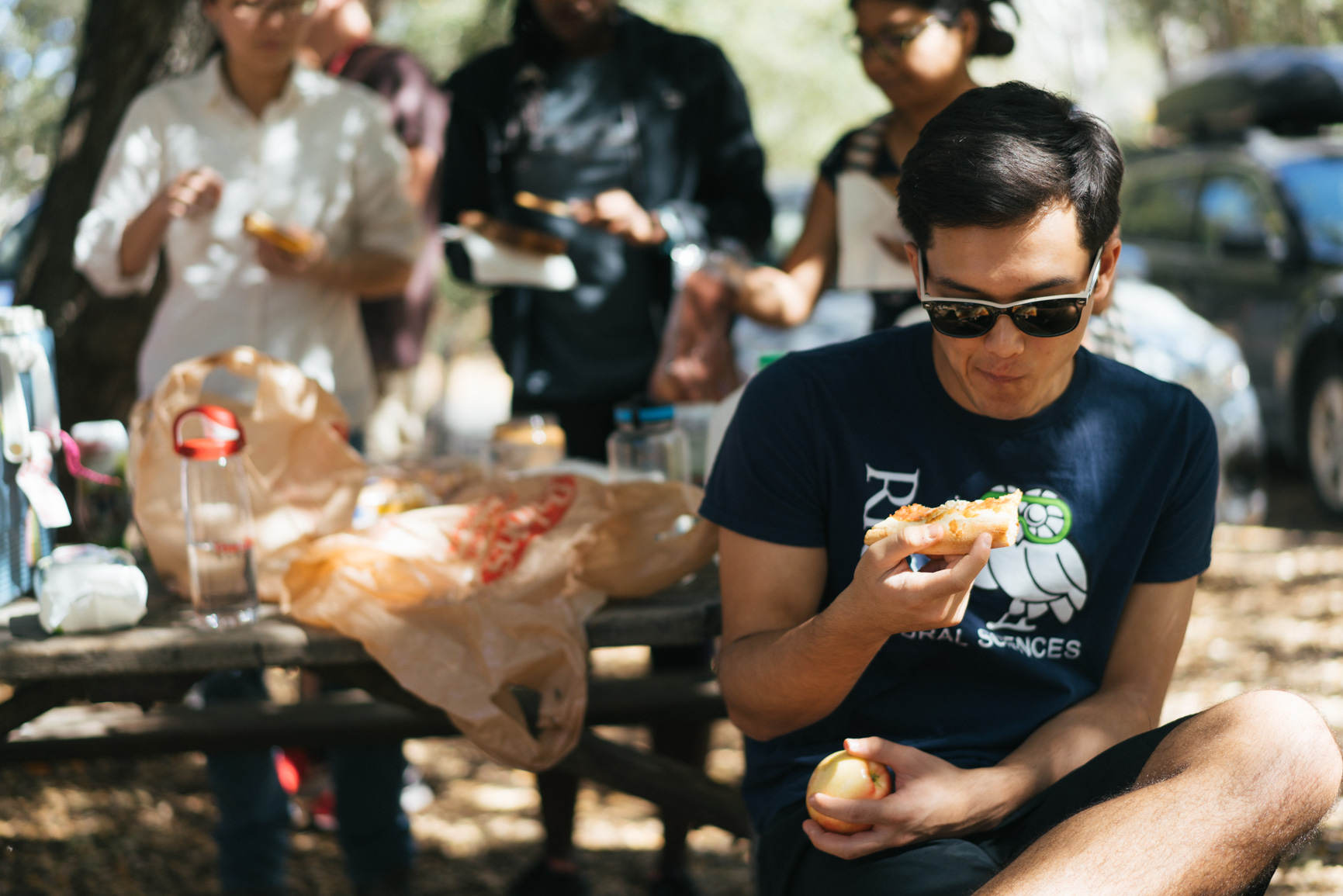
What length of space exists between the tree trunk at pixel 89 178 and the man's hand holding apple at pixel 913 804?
3225mm

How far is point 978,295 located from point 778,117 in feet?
52.8

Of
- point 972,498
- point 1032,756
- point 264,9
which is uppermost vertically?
point 264,9

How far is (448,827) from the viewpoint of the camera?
384 cm

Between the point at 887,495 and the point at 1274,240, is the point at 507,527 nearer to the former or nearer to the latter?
the point at 887,495

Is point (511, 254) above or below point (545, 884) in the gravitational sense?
above

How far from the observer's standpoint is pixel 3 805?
3.77 m

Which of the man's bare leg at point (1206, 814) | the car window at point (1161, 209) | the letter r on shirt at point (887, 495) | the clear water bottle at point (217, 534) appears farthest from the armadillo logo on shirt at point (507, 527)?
the car window at point (1161, 209)

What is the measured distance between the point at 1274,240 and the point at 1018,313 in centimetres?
625

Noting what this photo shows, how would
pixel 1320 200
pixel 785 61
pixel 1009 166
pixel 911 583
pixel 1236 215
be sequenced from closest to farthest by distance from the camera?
pixel 911 583
pixel 1009 166
pixel 1320 200
pixel 1236 215
pixel 785 61

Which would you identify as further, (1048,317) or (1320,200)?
(1320,200)

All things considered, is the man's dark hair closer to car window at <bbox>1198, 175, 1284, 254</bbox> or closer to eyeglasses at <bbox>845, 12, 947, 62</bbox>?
eyeglasses at <bbox>845, 12, 947, 62</bbox>

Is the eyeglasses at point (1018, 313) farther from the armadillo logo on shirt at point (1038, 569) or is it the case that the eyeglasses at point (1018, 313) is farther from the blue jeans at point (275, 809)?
the blue jeans at point (275, 809)

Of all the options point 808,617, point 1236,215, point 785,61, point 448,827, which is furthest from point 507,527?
point 785,61

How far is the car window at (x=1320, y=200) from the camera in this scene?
6.95 m
